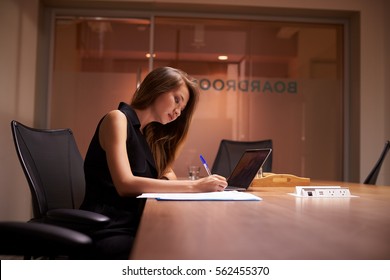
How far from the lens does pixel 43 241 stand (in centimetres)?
71

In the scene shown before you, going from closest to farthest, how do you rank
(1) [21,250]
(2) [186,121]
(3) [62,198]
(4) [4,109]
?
(1) [21,250] → (3) [62,198] → (2) [186,121] → (4) [4,109]

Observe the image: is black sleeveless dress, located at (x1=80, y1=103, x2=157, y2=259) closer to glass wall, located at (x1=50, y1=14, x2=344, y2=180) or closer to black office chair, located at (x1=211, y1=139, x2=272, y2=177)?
black office chair, located at (x1=211, y1=139, x2=272, y2=177)

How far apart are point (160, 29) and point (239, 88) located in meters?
1.17

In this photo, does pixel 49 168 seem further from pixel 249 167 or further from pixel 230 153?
pixel 230 153

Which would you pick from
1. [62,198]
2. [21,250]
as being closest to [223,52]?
[62,198]

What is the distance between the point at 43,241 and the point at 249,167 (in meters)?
1.13

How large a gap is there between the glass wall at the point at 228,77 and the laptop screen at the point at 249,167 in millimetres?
2766

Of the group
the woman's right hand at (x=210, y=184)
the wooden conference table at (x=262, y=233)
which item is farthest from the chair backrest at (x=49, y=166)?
the wooden conference table at (x=262, y=233)

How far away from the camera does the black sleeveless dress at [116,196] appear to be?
1197 mm

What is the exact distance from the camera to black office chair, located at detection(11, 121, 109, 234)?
71.2 inches

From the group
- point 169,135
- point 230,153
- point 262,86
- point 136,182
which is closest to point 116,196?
point 136,182

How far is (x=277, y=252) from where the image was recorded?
0.53m
